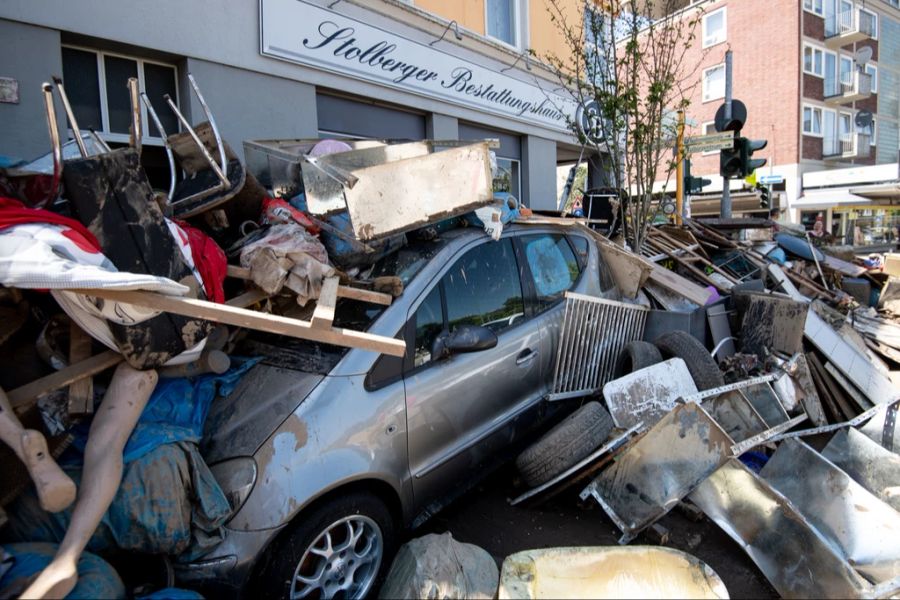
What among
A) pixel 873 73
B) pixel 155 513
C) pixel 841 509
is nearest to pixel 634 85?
pixel 841 509

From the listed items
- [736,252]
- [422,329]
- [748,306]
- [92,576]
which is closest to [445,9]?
[736,252]

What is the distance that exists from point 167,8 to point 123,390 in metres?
4.67

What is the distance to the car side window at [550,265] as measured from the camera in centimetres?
375

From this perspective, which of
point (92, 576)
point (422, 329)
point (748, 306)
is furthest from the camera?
point (748, 306)

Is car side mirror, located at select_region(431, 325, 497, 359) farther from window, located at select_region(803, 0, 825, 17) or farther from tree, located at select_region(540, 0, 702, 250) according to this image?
window, located at select_region(803, 0, 825, 17)

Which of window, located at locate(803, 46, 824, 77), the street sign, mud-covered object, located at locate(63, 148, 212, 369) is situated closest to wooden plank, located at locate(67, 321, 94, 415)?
mud-covered object, located at locate(63, 148, 212, 369)

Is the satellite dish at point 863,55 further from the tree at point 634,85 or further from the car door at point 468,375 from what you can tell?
the car door at point 468,375

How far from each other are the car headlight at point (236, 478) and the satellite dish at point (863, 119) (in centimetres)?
3516

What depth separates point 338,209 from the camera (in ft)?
10.3

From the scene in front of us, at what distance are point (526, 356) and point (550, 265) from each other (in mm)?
873

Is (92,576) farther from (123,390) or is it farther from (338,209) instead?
(338,209)

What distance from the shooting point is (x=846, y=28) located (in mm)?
27453

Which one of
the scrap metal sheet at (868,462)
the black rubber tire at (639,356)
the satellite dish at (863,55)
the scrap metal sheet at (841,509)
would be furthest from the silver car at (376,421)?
the satellite dish at (863,55)

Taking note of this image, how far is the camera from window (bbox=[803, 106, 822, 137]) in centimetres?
2641
